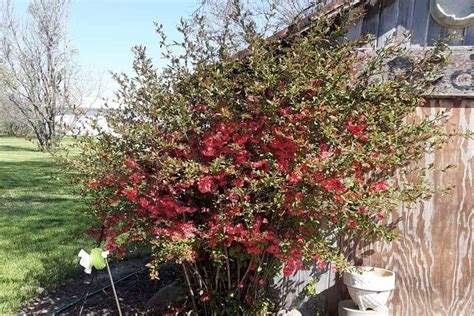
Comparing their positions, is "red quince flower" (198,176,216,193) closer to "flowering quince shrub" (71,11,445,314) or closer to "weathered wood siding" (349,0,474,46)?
"flowering quince shrub" (71,11,445,314)

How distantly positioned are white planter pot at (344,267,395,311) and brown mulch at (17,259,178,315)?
1.61 m

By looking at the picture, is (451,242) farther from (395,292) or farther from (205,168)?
(205,168)

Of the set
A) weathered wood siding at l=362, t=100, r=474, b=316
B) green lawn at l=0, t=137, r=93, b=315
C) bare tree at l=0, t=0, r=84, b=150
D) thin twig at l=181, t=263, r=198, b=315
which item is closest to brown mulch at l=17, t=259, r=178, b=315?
green lawn at l=0, t=137, r=93, b=315

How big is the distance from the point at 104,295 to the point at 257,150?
2.25 m

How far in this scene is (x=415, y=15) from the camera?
9.96 feet

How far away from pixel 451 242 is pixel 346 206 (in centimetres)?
98

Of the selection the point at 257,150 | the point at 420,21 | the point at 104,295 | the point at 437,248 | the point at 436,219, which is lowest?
the point at 104,295

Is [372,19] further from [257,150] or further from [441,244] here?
[441,244]

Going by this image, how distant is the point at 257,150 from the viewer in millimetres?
2568

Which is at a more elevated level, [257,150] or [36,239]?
[257,150]

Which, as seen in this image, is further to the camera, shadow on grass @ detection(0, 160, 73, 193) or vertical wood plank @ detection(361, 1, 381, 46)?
shadow on grass @ detection(0, 160, 73, 193)

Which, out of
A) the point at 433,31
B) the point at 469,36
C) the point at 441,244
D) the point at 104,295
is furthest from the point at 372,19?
the point at 104,295

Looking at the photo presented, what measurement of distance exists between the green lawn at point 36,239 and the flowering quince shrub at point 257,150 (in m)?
0.62

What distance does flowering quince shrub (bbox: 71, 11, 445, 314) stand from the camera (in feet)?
7.95
